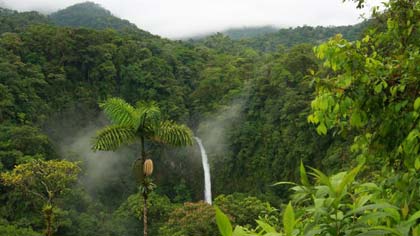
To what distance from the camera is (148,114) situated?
22.3 ft

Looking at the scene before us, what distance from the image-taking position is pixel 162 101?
3356 cm

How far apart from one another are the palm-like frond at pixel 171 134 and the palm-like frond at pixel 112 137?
42 cm

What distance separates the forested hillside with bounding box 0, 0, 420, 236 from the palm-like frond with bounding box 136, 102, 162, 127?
0.02 m

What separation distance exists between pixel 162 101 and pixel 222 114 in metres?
5.58

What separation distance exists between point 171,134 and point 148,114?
589mm

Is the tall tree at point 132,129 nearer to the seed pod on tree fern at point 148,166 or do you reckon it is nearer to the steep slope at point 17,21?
the seed pod on tree fern at point 148,166

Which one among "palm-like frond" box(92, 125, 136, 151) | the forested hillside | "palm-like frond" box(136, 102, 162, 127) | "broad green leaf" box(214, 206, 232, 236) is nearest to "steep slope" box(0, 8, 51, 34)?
the forested hillside

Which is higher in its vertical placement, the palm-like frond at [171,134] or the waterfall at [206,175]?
the palm-like frond at [171,134]

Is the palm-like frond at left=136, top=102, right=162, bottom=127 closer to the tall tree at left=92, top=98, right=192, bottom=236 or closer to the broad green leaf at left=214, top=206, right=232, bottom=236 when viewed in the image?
the tall tree at left=92, top=98, right=192, bottom=236

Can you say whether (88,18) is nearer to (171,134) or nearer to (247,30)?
(247,30)

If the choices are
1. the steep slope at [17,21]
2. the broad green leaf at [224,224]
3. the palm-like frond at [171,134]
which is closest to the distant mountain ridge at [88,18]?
the steep slope at [17,21]

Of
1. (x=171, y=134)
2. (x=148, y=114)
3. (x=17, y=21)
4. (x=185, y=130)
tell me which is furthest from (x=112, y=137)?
(x=17, y=21)

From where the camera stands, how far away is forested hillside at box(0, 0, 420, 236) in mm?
1814

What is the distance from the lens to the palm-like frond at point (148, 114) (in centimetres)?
680
